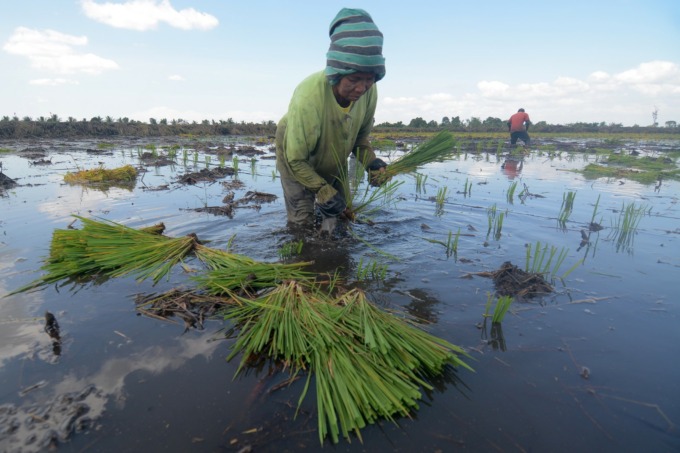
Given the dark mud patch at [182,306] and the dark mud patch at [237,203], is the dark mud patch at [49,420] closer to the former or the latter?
the dark mud patch at [182,306]

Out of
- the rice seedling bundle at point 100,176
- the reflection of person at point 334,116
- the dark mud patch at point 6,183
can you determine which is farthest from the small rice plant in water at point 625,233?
the dark mud patch at point 6,183

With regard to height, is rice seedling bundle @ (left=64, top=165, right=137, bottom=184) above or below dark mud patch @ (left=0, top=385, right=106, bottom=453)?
above

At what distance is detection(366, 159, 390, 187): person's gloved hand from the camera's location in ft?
11.4

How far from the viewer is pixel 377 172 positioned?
3557mm

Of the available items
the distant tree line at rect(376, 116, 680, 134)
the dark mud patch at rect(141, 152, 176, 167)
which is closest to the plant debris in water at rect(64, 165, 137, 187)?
the dark mud patch at rect(141, 152, 176, 167)

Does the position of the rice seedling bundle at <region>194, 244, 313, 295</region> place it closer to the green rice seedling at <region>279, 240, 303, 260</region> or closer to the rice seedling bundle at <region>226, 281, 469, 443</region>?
the rice seedling bundle at <region>226, 281, 469, 443</region>

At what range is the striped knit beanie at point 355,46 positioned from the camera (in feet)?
8.03

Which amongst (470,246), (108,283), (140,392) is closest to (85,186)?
(108,283)

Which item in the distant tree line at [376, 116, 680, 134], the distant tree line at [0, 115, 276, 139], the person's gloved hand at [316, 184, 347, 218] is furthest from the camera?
the distant tree line at [376, 116, 680, 134]

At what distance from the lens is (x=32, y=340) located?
75.0 inches

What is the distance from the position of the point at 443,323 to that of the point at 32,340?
2.30m

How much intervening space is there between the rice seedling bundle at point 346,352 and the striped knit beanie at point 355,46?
1.59m

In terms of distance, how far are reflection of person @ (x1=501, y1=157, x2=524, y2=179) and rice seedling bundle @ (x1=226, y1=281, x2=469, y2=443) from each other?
24.8 feet

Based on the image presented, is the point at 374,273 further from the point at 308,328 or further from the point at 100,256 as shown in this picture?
the point at 100,256
